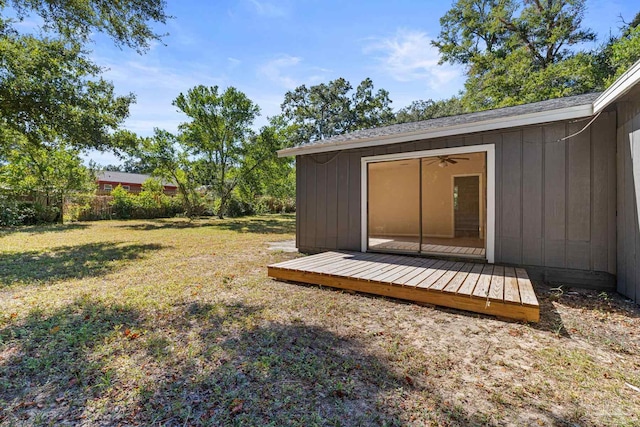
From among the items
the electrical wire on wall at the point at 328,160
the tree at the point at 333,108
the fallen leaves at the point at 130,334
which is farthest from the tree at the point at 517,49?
the fallen leaves at the point at 130,334

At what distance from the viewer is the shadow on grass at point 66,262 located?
4309 mm

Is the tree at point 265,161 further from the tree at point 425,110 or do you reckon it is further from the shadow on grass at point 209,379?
the tree at point 425,110

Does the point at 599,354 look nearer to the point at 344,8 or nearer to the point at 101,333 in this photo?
the point at 101,333

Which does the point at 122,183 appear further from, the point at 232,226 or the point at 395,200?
the point at 395,200

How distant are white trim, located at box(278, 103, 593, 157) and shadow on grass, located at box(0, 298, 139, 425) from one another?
4.02m

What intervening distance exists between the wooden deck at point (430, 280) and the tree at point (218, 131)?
11798mm

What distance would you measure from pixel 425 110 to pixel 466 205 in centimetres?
2038

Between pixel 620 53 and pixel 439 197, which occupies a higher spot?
pixel 620 53

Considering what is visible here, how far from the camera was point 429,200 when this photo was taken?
8664mm

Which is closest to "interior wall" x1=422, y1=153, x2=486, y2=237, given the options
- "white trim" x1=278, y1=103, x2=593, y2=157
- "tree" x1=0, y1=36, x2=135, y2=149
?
"white trim" x1=278, y1=103, x2=593, y2=157

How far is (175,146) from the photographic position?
575 inches

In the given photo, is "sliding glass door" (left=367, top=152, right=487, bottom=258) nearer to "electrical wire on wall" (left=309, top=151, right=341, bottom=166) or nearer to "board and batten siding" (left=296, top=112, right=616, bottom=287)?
"electrical wire on wall" (left=309, top=151, right=341, bottom=166)

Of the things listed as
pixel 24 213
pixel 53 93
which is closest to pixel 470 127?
pixel 53 93

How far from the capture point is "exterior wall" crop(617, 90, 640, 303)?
2947 millimetres
